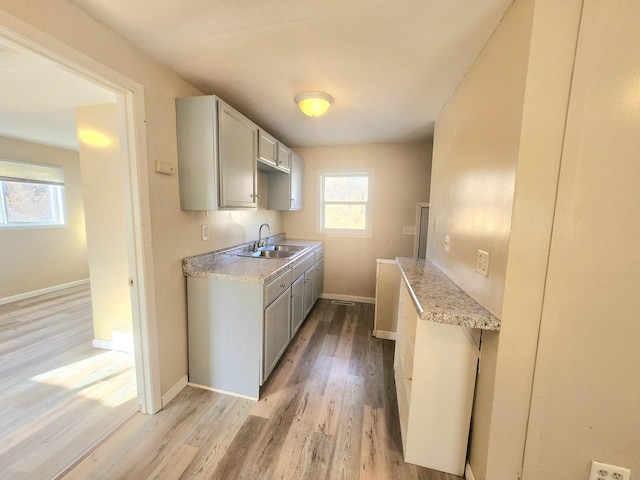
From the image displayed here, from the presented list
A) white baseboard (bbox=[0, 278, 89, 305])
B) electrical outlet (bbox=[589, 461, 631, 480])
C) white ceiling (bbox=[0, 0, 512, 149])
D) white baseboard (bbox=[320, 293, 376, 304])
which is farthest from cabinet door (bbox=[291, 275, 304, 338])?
white baseboard (bbox=[0, 278, 89, 305])

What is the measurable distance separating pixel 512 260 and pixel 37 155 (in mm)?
5871

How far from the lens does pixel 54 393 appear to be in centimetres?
187

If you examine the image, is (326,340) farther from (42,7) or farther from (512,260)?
(42,7)

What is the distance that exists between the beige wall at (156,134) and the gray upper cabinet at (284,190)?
1144 millimetres

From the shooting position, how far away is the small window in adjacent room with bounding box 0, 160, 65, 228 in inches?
137

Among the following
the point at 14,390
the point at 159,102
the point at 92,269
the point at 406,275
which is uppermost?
the point at 159,102

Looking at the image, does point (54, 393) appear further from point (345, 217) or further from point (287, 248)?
point (345, 217)

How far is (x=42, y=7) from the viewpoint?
106cm

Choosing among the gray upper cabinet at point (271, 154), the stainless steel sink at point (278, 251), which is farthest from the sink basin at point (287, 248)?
the gray upper cabinet at point (271, 154)

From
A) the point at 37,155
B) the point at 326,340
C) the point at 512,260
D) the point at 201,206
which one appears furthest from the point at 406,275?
the point at 37,155

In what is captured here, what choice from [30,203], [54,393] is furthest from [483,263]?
[30,203]

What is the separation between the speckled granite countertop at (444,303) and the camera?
1.12 m

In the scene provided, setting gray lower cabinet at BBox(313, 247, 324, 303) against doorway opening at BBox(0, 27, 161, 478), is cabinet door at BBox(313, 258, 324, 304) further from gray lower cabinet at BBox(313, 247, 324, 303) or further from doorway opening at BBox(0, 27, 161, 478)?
doorway opening at BBox(0, 27, 161, 478)

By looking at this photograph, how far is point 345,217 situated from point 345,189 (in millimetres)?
426
